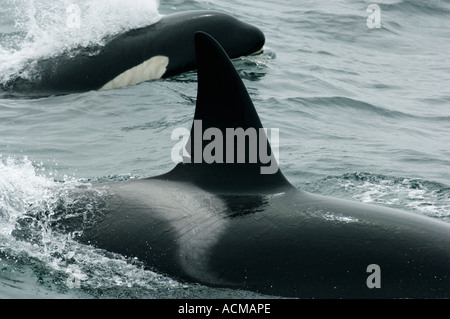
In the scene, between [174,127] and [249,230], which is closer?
[249,230]

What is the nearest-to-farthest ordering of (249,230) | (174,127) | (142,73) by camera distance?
(249,230) → (174,127) → (142,73)

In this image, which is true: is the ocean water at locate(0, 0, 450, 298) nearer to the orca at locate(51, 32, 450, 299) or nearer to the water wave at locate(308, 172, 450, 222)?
the water wave at locate(308, 172, 450, 222)

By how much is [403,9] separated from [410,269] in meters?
18.5

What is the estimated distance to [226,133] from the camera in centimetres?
707

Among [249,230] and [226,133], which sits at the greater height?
[226,133]

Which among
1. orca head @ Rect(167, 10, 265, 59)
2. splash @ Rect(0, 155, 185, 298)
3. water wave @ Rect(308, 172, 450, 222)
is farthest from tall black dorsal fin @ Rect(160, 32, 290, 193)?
orca head @ Rect(167, 10, 265, 59)

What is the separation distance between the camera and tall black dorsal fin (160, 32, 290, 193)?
7016mm

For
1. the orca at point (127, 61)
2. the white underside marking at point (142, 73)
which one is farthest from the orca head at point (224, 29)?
the white underside marking at point (142, 73)

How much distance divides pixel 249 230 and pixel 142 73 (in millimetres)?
7743

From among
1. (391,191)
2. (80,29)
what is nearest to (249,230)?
(391,191)

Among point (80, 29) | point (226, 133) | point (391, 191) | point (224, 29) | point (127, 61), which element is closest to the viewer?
point (226, 133)

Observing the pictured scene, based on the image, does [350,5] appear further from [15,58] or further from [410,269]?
[410,269]

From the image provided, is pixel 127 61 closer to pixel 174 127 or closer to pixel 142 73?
pixel 142 73

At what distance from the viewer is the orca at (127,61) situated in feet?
44.8
